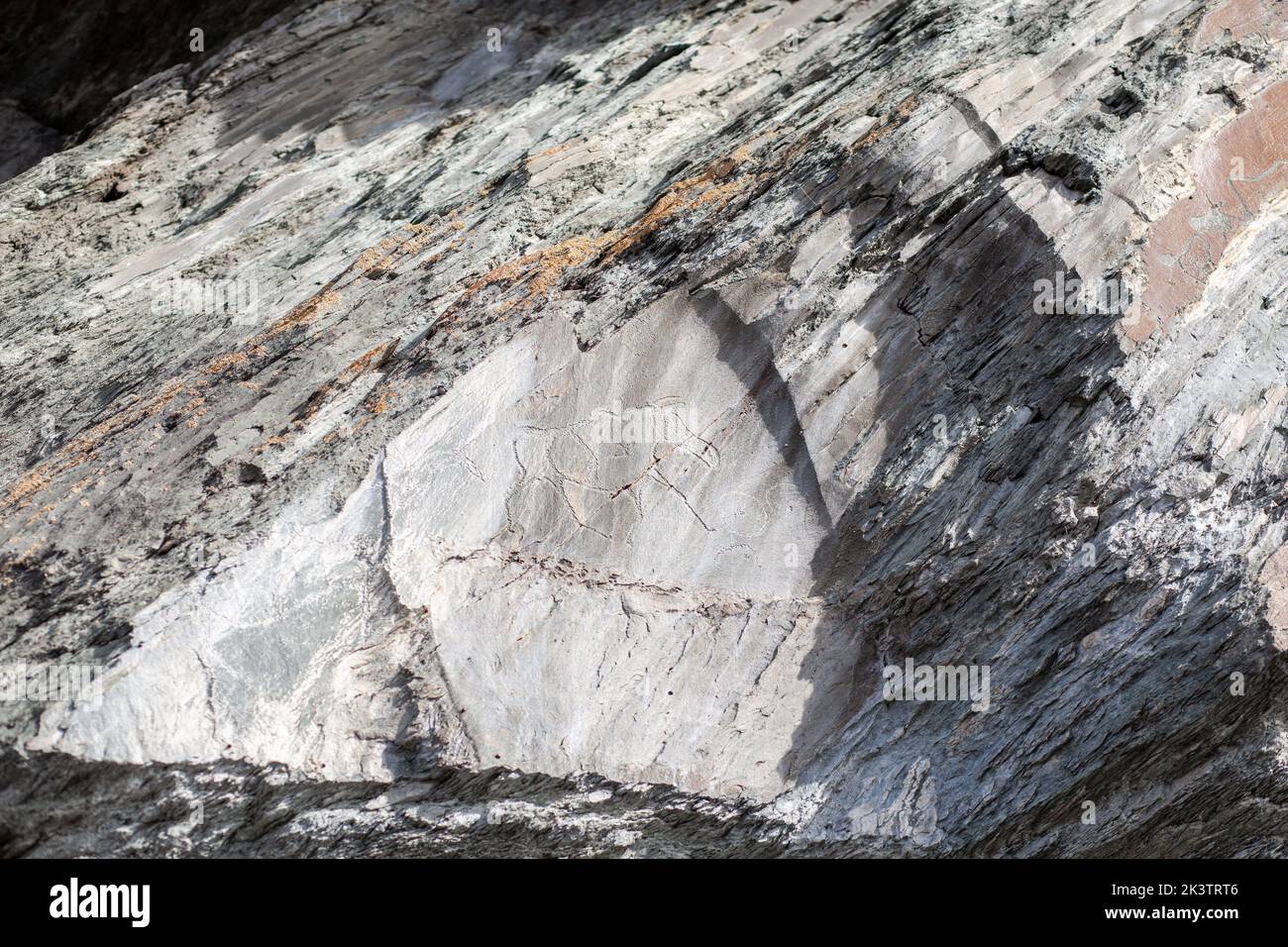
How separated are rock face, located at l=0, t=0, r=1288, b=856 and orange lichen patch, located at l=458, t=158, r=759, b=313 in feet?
0.11

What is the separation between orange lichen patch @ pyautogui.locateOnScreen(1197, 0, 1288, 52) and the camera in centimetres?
690

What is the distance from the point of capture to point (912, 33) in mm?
7969

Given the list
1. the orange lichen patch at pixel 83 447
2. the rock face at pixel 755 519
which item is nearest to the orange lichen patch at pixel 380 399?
the rock face at pixel 755 519

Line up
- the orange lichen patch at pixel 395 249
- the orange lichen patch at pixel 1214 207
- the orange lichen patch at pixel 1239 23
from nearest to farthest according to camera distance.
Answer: the orange lichen patch at pixel 1214 207, the orange lichen patch at pixel 1239 23, the orange lichen patch at pixel 395 249

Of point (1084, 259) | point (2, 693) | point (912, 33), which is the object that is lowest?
point (2, 693)

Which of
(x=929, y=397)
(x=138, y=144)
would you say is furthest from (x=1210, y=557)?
(x=138, y=144)

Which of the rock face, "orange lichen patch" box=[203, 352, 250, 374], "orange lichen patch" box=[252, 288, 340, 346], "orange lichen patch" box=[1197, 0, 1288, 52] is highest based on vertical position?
"orange lichen patch" box=[1197, 0, 1288, 52]

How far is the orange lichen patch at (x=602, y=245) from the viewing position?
6.72m

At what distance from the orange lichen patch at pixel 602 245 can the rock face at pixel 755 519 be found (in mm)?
33

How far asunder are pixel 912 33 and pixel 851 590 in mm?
3942

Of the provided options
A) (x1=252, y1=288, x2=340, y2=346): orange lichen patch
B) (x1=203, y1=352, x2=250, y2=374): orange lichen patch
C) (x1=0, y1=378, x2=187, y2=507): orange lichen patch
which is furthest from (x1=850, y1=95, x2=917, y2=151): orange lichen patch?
(x1=0, y1=378, x2=187, y2=507): orange lichen patch

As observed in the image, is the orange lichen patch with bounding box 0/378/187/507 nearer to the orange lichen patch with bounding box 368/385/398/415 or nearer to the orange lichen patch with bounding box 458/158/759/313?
the orange lichen patch with bounding box 368/385/398/415

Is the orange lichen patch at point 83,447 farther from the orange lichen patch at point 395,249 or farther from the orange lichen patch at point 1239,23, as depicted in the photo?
the orange lichen patch at point 1239,23

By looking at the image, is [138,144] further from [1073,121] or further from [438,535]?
[1073,121]
